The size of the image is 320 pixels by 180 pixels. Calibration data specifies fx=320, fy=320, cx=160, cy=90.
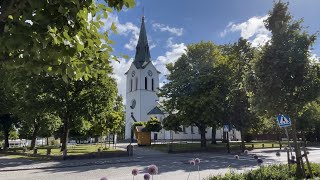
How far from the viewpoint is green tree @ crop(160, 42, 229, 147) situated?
121 ft

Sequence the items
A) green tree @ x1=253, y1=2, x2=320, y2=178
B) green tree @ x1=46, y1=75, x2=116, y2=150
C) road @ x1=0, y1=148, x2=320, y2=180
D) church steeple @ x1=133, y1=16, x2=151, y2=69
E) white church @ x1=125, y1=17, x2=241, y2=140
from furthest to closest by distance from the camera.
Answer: church steeple @ x1=133, y1=16, x2=151, y2=69 < white church @ x1=125, y1=17, x2=241, y2=140 < green tree @ x1=46, y1=75, x2=116, y2=150 < road @ x1=0, y1=148, x2=320, y2=180 < green tree @ x1=253, y1=2, x2=320, y2=178

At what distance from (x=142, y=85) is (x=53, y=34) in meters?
80.5

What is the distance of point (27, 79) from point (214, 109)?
20.1 metres

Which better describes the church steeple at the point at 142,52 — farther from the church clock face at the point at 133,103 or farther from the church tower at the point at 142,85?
the church clock face at the point at 133,103

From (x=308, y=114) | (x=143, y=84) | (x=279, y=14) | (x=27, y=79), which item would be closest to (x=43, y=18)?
(x=279, y=14)

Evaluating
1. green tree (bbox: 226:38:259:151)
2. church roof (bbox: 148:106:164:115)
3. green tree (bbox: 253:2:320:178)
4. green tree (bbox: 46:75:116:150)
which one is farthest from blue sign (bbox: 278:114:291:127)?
church roof (bbox: 148:106:164:115)

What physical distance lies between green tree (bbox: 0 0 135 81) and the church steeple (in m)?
79.3

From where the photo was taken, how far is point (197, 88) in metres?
40.3

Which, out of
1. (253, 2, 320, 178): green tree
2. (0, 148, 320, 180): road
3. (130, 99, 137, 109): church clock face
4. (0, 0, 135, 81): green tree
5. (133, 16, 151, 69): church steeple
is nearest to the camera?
(0, 0, 135, 81): green tree

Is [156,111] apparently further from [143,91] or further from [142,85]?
[142,85]

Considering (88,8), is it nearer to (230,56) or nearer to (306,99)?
(306,99)

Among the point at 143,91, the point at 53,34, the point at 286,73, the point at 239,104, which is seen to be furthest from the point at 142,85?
the point at 53,34

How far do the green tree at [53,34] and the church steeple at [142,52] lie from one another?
260 ft

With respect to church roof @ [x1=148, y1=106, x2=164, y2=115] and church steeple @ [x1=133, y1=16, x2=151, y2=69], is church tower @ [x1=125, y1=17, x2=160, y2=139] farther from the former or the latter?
church roof @ [x1=148, y1=106, x2=164, y2=115]
